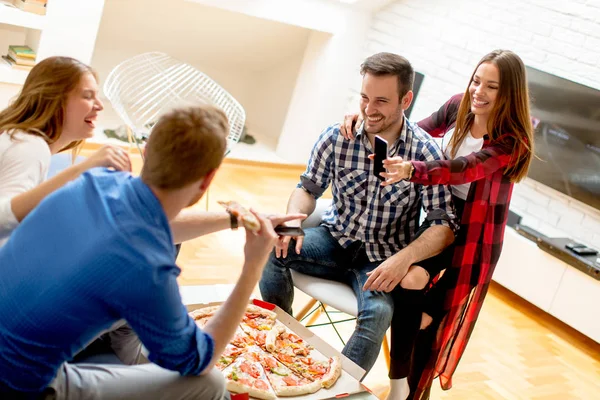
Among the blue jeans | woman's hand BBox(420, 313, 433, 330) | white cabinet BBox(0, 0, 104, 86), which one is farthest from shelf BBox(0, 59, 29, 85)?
woman's hand BBox(420, 313, 433, 330)

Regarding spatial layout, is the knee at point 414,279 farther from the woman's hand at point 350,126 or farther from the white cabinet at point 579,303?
the white cabinet at point 579,303

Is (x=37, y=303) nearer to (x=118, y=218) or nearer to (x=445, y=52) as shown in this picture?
(x=118, y=218)

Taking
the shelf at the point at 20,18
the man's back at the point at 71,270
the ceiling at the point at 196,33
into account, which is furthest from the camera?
the ceiling at the point at 196,33

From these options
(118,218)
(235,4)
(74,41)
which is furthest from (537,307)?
(118,218)

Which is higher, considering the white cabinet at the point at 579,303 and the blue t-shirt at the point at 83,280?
the blue t-shirt at the point at 83,280

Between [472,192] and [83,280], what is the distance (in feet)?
5.00

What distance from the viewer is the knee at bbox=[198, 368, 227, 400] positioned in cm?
152

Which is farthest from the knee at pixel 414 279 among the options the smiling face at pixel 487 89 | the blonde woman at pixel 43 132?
the blonde woman at pixel 43 132

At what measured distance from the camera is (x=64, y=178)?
1.75 meters

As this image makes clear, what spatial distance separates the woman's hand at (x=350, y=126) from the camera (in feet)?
8.29

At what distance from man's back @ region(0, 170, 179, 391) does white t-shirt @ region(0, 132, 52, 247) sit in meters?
0.45

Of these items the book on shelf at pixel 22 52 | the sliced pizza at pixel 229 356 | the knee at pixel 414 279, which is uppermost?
the book on shelf at pixel 22 52

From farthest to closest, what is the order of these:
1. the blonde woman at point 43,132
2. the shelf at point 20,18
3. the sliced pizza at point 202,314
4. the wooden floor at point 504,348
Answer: the shelf at point 20,18 < the wooden floor at point 504,348 < the sliced pizza at point 202,314 < the blonde woman at point 43,132

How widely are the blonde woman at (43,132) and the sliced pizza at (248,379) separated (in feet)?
1.95
